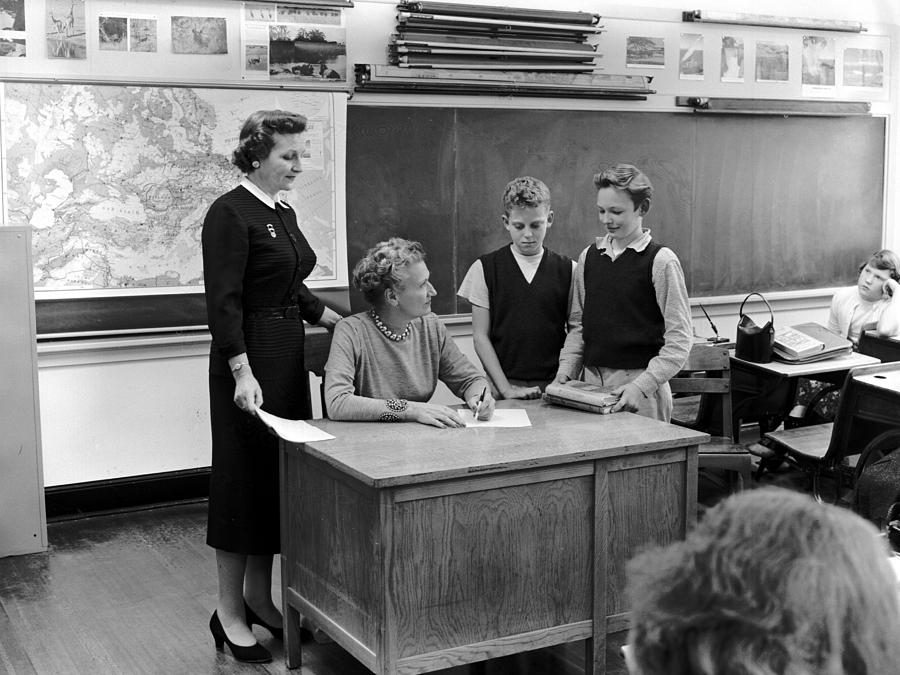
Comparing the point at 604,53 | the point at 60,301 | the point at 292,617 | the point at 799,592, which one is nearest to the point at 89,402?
the point at 60,301

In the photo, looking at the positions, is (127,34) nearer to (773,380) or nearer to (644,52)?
(644,52)

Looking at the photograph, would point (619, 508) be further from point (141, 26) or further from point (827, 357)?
point (141, 26)

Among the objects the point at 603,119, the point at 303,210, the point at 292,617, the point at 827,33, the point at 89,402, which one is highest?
the point at 827,33

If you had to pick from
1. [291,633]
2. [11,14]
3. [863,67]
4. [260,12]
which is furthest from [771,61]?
[291,633]

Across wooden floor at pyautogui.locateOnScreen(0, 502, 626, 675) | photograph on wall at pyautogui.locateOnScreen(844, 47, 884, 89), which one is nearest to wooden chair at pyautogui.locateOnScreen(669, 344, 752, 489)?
wooden floor at pyautogui.locateOnScreen(0, 502, 626, 675)

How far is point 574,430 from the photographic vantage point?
307cm

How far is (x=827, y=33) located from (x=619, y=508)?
4.46 metres

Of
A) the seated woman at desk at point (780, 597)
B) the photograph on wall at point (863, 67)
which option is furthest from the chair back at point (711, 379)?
the seated woman at desk at point (780, 597)

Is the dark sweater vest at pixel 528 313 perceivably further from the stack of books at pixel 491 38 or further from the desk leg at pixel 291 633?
the stack of books at pixel 491 38

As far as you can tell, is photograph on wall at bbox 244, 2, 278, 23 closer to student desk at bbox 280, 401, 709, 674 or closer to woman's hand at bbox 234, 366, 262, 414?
woman's hand at bbox 234, 366, 262, 414

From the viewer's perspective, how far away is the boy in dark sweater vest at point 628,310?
11.0ft

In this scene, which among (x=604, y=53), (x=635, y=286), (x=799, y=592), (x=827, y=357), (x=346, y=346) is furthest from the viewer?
(x=604, y=53)

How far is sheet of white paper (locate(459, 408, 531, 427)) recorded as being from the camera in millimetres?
3145

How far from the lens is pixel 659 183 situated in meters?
6.02
